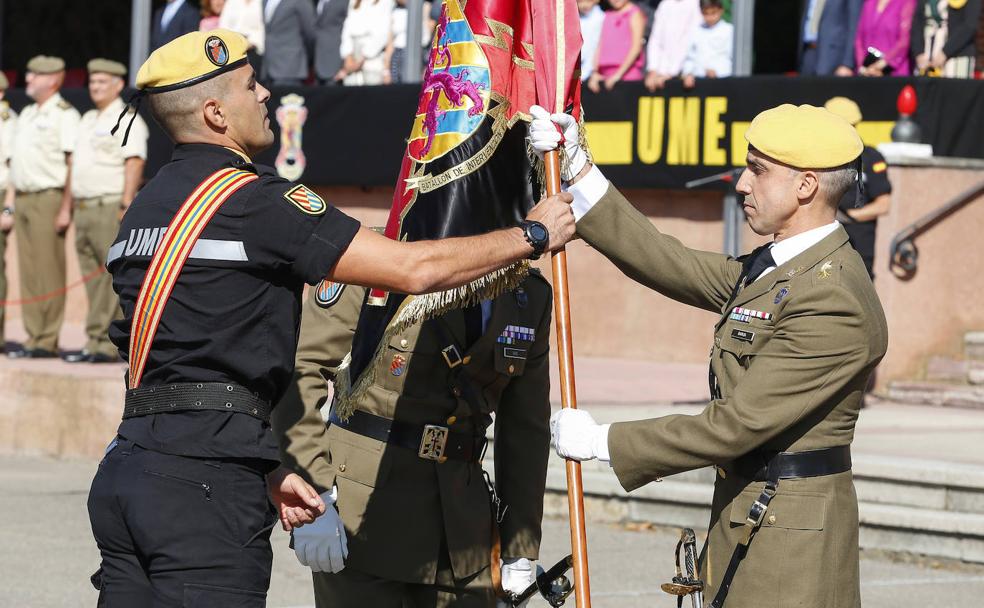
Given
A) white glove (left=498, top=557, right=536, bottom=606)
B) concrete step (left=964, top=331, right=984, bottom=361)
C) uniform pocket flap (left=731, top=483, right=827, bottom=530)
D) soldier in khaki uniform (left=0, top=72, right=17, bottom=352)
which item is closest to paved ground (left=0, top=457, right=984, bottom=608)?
white glove (left=498, top=557, right=536, bottom=606)

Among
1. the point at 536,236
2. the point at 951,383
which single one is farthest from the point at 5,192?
the point at 536,236

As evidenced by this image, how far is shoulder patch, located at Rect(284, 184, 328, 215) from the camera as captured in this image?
Answer: 3.60 meters

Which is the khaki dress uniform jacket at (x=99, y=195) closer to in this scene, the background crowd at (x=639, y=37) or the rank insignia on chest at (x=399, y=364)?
the background crowd at (x=639, y=37)

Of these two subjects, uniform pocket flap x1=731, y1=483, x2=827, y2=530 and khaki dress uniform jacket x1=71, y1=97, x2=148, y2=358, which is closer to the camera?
uniform pocket flap x1=731, y1=483, x2=827, y2=530

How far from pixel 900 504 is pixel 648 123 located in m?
5.41

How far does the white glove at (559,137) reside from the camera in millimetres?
4184

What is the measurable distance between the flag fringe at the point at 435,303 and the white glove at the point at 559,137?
0.30 metres

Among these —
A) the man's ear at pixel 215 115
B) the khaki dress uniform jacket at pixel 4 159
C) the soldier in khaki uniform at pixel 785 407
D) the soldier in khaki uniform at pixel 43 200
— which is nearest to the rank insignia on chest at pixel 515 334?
the soldier in khaki uniform at pixel 785 407

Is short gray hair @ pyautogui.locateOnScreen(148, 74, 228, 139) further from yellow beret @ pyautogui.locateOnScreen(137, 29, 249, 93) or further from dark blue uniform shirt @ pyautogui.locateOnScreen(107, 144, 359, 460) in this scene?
dark blue uniform shirt @ pyautogui.locateOnScreen(107, 144, 359, 460)

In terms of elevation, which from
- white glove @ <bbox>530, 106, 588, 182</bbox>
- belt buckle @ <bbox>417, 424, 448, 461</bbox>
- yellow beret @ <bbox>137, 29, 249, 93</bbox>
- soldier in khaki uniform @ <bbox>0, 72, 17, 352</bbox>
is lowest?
soldier in khaki uniform @ <bbox>0, 72, 17, 352</bbox>

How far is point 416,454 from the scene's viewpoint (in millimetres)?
4371

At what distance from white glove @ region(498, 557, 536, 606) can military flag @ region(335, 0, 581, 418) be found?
2.20 feet

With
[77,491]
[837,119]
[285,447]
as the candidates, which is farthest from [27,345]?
[837,119]

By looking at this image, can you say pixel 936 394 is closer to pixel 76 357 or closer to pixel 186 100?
pixel 76 357
